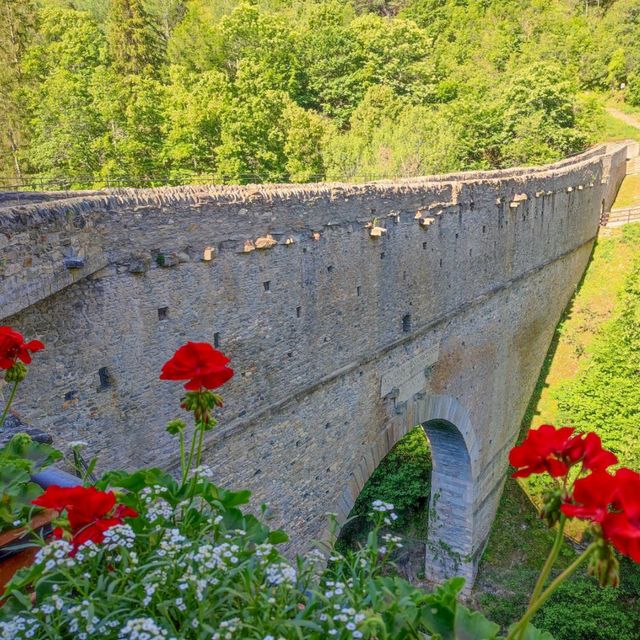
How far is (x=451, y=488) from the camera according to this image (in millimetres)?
15070

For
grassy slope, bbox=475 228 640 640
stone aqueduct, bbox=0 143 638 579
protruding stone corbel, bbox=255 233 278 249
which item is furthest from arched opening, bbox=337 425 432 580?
protruding stone corbel, bbox=255 233 278 249

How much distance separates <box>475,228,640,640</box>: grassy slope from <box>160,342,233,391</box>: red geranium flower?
45.4ft

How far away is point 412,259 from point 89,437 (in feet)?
20.4

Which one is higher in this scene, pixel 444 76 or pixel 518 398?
pixel 444 76

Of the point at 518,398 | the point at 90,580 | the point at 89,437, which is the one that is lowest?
the point at 518,398

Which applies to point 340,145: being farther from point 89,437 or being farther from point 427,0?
point 427,0

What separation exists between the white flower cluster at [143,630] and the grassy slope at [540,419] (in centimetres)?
1408

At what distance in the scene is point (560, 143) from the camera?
28.8 metres

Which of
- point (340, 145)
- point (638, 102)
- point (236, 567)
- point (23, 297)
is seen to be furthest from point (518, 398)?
point (638, 102)

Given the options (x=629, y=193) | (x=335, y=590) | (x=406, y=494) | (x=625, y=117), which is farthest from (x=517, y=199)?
(x=625, y=117)

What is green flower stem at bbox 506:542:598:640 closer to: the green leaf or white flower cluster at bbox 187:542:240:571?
the green leaf

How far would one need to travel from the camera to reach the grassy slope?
575 inches

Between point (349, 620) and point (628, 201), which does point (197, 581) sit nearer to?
point (349, 620)

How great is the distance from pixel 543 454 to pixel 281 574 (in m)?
0.97
